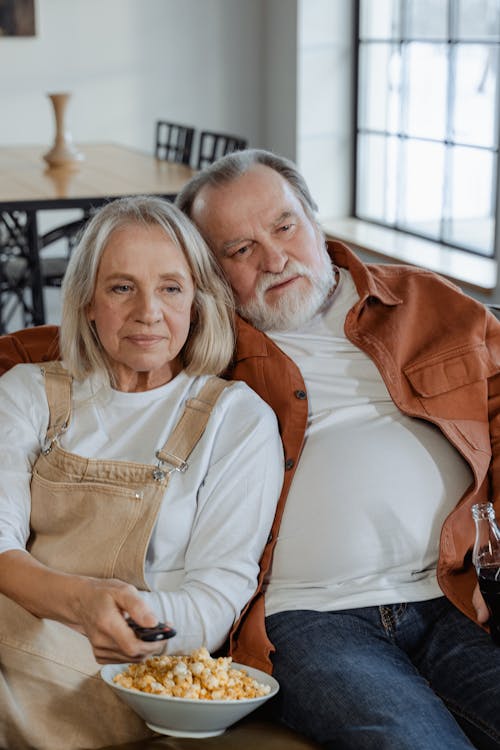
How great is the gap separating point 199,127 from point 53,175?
2.72m

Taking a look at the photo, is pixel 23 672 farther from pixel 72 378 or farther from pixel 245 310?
pixel 245 310

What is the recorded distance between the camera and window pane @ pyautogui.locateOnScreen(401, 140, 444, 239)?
19.6 ft

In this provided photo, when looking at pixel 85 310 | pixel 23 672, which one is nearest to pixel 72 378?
pixel 85 310

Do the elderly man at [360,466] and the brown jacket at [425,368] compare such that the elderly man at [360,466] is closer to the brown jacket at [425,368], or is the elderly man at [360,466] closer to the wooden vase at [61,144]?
the brown jacket at [425,368]

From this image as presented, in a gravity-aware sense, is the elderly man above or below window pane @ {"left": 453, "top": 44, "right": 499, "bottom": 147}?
below

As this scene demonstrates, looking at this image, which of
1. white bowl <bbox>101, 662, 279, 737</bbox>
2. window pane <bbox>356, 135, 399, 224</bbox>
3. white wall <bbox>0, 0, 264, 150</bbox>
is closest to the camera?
white bowl <bbox>101, 662, 279, 737</bbox>

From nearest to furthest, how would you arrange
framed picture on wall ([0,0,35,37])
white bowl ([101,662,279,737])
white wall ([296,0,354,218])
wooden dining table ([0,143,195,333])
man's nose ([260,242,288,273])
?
white bowl ([101,662,279,737]) → man's nose ([260,242,288,273]) → wooden dining table ([0,143,195,333]) → white wall ([296,0,354,218]) → framed picture on wall ([0,0,35,37])

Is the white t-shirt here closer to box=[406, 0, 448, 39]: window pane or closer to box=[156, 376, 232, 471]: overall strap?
box=[156, 376, 232, 471]: overall strap

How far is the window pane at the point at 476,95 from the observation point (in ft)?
17.7

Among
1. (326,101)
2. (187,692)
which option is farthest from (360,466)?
(326,101)

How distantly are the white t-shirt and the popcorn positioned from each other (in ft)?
0.91

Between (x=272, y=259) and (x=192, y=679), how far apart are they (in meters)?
0.85

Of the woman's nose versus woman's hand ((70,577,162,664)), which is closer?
woman's hand ((70,577,162,664))

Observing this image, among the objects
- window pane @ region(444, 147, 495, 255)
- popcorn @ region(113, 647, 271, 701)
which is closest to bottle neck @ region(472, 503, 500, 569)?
popcorn @ region(113, 647, 271, 701)
